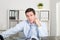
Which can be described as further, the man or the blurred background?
the blurred background

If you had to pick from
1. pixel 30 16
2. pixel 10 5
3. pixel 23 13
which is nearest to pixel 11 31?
pixel 30 16

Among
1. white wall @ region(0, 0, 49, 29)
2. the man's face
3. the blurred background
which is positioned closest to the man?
the man's face

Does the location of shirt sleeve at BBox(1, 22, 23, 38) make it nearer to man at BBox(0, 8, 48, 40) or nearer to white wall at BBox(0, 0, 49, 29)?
man at BBox(0, 8, 48, 40)

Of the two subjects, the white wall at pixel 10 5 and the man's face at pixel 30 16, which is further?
the white wall at pixel 10 5

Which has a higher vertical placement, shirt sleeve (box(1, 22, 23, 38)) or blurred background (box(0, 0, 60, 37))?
blurred background (box(0, 0, 60, 37))

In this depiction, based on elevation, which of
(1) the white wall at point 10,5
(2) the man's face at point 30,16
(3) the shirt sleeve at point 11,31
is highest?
(1) the white wall at point 10,5

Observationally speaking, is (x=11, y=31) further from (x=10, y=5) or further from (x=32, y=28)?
(x=10, y=5)

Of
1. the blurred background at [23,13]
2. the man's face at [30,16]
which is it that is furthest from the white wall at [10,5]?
the man's face at [30,16]

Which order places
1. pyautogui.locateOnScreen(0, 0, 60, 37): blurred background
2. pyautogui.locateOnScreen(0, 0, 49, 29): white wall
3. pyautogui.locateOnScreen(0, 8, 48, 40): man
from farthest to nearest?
pyautogui.locateOnScreen(0, 0, 49, 29): white wall < pyautogui.locateOnScreen(0, 0, 60, 37): blurred background < pyautogui.locateOnScreen(0, 8, 48, 40): man

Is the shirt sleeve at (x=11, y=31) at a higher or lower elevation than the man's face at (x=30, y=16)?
lower

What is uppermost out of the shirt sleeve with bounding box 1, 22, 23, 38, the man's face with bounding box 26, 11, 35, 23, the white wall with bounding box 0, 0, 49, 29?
the white wall with bounding box 0, 0, 49, 29

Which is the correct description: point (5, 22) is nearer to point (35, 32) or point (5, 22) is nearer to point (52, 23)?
point (52, 23)

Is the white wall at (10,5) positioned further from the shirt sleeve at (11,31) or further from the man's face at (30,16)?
the man's face at (30,16)

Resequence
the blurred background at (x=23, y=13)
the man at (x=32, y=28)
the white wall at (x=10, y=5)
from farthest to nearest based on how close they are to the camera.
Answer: the white wall at (x=10, y=5) < the blurred background at (x=23, y=13) < the man at (x=32, y=28)
